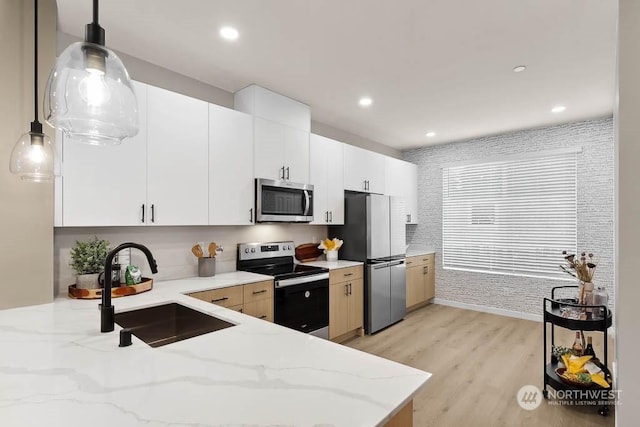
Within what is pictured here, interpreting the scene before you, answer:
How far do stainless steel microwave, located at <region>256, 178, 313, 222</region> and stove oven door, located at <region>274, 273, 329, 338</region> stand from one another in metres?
0.62

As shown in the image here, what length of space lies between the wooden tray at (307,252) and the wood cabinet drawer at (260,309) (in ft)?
3.73

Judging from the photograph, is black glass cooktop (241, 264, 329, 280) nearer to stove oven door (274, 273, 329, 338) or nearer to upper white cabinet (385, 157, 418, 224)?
stove oven door (274, 273, 329, 338)

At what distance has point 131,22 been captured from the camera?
212cm

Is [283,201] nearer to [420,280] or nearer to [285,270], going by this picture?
[285,270]

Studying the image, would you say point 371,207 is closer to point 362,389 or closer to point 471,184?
point 471,184

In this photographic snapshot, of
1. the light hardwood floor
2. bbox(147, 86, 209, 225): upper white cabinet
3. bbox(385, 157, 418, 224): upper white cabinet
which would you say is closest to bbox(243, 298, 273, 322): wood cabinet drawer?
bbox(147, 86, 209, 225): upper white cabinet

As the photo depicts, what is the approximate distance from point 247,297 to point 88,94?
1.88m

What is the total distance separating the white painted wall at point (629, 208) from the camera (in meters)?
1.53

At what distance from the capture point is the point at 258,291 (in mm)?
2764

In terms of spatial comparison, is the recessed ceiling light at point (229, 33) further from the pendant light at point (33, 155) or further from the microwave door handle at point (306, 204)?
the microwave door handle at point (306, 204)

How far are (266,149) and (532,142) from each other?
145 inches

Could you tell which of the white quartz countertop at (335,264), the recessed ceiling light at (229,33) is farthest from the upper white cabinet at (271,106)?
the white quartz countertop at (335,264)

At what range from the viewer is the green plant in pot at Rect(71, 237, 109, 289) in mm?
2062

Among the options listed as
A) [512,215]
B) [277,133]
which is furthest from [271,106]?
[512,215]
